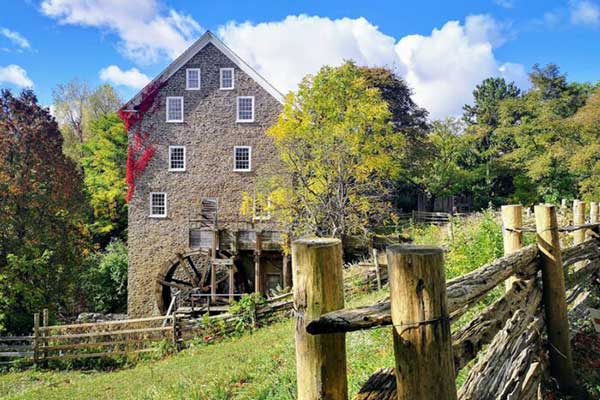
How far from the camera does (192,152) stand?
69.5 feet

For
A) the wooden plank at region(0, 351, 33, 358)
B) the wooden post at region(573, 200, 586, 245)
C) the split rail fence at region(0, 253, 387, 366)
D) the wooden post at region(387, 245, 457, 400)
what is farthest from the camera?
the wooden plank at region(0, 351, 33, 358)

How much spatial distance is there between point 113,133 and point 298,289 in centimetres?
3122

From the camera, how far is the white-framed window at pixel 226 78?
2098 centimetres

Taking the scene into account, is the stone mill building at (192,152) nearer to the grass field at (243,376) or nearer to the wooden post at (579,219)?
the grass field at (243,376)

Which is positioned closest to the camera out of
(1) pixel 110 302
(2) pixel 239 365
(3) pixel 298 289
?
(3) pixel 298 289

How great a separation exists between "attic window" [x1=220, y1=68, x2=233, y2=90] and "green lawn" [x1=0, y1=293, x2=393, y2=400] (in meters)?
14.2

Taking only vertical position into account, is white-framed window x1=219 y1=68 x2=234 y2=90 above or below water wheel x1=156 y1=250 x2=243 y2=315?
above

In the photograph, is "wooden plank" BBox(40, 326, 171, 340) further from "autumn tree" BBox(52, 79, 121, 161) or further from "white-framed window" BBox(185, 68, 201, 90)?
"autumn tree" BBox(52, 79, 121, 161)

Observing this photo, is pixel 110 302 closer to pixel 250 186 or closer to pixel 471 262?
pixel 250 186

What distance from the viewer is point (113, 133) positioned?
29.4 meters

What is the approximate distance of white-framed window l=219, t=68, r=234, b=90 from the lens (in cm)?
2098

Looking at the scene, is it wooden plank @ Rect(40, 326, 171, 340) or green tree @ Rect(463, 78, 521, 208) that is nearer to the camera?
wooden plank @ Rect(40, 326, 171, 340)

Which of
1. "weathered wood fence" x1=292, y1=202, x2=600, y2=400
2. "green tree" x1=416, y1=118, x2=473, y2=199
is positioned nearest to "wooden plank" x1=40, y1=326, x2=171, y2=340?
"weathered wood fence" x1=292, y1=202, x2=600, y2=400

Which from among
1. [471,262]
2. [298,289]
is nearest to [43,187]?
[471,262]
